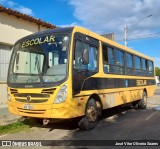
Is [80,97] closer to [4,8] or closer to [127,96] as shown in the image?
[127,96]

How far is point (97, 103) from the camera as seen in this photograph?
882cm

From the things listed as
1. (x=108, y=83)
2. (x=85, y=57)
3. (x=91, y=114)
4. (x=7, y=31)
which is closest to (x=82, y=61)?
(x=85, y=57)

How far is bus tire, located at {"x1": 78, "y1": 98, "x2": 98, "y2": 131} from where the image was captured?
800 centimetres

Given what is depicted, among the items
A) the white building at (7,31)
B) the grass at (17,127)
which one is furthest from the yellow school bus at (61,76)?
the white building at (7,31)

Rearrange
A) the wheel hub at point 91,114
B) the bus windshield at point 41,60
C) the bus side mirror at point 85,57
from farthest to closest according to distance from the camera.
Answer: the wheel hub at point 91,114 → the bus side mirror at point 85,57 → the bus windshield at point 41,60

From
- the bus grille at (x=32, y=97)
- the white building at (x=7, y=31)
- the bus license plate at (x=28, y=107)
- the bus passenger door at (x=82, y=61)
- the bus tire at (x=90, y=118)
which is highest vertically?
the white building at (x=7, y=31)

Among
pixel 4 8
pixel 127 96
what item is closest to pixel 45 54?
pixel 127 96

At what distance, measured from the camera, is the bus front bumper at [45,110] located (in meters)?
7.14

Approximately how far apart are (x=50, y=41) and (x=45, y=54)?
1.32 ft

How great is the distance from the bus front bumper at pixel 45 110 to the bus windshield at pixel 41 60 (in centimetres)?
66

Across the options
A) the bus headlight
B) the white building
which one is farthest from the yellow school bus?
the white building

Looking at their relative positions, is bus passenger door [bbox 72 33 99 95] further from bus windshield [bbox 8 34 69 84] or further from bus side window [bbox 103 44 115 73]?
bus side window [bbox 103 44 115 73]

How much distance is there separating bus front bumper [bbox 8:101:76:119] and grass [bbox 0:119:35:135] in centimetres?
88

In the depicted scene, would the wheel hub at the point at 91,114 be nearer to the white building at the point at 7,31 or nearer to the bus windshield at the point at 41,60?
the bus windshield at the point at 41,60
